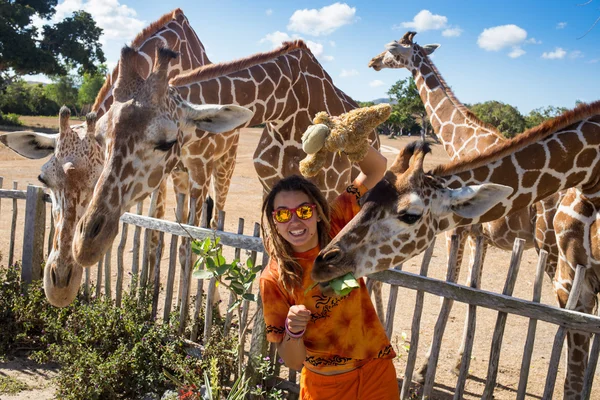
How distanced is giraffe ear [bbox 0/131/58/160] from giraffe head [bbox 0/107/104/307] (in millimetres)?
121

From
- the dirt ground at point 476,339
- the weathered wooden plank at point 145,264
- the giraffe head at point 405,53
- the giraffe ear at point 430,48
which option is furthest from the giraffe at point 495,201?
the giraffe ear at point 430,48

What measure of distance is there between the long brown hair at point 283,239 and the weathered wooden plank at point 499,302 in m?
1.16

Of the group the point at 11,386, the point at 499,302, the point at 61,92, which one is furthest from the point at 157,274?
the point at 61,92

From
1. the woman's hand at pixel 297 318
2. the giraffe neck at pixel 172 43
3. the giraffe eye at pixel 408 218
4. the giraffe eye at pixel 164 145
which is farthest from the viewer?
the giraffe neck at pixel 172 43

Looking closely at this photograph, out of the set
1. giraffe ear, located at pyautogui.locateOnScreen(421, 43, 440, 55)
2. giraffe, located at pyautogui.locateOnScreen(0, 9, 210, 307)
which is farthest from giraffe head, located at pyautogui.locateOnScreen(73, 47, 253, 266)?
giraffe ear, located at pyautogui.locateOnScreen(421, 43, 440, 55)

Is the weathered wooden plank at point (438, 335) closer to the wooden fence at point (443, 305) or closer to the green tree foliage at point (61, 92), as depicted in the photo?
the wooden fence at point (443, 305)

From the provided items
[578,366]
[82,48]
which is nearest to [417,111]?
[82,48]

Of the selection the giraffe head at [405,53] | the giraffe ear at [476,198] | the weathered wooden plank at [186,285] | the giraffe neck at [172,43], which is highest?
the giraffe head at [405,53]

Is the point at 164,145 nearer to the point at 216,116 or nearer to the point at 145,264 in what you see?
the point at 216,116

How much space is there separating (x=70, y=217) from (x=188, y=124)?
1.22m

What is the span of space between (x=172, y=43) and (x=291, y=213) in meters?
4.24

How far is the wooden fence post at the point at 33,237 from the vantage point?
17.8ft

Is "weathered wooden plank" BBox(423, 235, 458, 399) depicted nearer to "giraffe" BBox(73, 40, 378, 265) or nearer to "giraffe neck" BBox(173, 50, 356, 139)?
"giraffe" BBox(73, 40, 378, 265)

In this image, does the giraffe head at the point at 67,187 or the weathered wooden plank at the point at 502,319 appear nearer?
the weathered wooden plank at the point at 502,319
